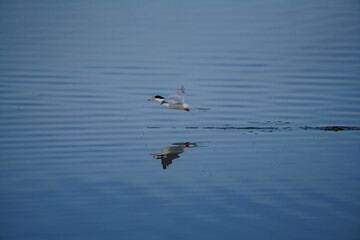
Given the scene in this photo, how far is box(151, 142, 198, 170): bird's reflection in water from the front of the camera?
12844 mm

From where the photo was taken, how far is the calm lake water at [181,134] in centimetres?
981

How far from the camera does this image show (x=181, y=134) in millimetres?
15219

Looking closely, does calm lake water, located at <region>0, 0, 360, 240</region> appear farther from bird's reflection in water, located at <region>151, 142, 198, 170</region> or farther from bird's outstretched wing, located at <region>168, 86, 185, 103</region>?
bird's outstretched wing, located at <region>168, 86, 185, 103</region>

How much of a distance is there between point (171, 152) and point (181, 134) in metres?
1.76

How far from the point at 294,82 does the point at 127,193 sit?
12.6 m

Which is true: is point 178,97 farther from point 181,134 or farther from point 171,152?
point 171,152

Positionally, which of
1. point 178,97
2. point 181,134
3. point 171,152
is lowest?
point 171,152

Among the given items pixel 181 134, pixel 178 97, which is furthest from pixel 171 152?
pixel 178 97

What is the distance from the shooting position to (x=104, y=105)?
60.1 feet

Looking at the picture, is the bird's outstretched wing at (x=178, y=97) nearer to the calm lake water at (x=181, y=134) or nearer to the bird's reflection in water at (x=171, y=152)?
the calm lake water at (x=181, y=134)

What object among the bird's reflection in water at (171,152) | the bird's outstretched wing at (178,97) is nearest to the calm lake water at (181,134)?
the bird's reflection in water at (171,152)

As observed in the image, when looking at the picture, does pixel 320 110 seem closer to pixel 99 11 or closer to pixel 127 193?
pixel 127 193

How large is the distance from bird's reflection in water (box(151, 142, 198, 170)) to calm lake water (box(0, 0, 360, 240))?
3 cm

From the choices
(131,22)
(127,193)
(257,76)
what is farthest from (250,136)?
(131,22)
